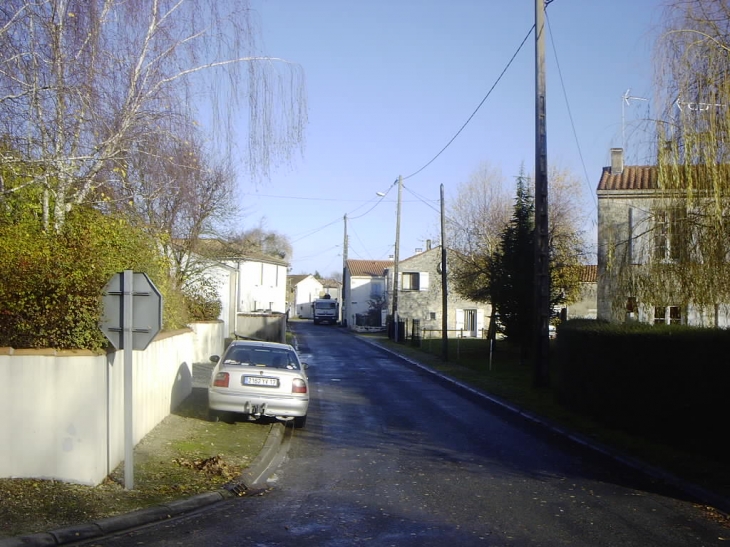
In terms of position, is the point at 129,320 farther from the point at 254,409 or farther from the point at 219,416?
the point at 219,416

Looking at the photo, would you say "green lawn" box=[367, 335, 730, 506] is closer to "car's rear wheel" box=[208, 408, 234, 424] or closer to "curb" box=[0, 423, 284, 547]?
"curb" box=[0, 423, 284, 547]

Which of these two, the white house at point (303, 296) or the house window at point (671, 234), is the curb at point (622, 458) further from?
the white house at point (303, 296)

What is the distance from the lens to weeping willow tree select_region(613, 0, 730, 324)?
1058 centimetres

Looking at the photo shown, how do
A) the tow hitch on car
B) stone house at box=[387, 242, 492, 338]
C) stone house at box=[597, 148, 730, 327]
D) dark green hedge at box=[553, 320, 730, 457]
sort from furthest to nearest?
stone house at box=[387, 242, 492, 338]
the tow hitch on car
stone house at box=[597, 148, 730, 327]
dark green hedge at box=[553, 320, 730, 457]

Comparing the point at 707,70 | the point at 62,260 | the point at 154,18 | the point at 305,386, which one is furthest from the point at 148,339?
the point at 707,70

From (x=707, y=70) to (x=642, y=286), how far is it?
11.3ft

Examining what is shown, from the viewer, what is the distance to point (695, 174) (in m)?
11.1

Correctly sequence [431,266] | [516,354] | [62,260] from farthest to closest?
[431,266] → [516,354] → [62,260]

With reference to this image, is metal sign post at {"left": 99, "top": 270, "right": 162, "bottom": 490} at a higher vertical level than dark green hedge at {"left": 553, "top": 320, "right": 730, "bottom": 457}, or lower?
higher

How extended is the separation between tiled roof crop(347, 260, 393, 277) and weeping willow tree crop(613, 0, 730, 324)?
215 ft

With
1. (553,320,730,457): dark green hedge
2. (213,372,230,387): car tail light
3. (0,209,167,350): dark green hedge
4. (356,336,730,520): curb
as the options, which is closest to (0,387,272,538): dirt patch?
(213,372,230,387): car tail light

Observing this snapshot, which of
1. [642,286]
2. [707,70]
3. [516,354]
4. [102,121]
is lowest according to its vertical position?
[516,354]

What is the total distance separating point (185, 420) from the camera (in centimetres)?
1365

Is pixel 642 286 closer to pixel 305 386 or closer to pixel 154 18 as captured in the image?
pixel 305 386
